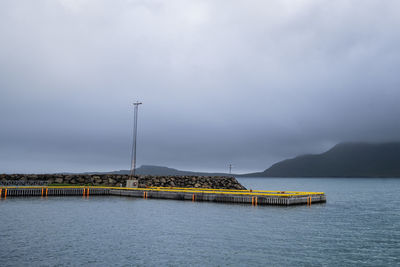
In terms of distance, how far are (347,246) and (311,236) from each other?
4.75m

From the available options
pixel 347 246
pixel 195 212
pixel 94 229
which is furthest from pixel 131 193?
pixel 347 246

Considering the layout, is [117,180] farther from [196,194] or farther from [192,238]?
[192,238]

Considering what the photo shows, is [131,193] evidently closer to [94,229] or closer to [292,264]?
[94,229]

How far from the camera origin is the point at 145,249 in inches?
1320

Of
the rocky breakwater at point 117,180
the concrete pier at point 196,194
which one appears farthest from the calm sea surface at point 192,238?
the rocky breakwater at point 117,180

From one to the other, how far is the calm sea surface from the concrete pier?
11.8 meters

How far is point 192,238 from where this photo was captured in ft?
127

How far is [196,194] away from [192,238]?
42349mm

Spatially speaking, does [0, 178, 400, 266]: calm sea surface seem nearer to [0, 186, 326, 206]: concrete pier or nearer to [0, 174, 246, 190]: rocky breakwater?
[0, 186, 326, 206]: concrete pier

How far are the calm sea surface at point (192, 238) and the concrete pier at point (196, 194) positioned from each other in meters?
11.8

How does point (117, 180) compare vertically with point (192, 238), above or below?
above

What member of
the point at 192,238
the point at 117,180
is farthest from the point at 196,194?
the point at 117,180

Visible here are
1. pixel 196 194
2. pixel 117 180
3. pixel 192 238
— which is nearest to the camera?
pixel 192 238

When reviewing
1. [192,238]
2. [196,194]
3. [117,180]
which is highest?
[117,180]
